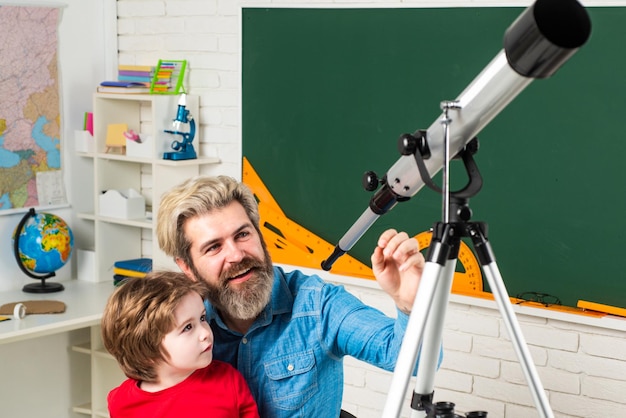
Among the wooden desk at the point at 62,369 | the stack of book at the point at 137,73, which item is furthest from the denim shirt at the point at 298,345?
the stack of book at the point at 137,73

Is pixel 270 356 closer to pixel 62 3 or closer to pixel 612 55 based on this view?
pixel 612 55

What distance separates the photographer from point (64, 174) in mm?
3623

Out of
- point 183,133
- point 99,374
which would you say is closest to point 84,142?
point 183,133

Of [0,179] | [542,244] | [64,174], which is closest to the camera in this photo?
[542,244]

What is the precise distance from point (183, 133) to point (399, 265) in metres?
2.06

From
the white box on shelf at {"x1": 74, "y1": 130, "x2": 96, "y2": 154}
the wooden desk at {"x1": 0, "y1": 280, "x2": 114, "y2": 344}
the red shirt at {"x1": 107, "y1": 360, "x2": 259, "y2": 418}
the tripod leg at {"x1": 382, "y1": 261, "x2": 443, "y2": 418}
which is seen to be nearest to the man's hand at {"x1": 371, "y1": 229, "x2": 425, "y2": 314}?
the tripod leg at {"x1": 382, "y1": 261, "x2": 443, "y2": 418}

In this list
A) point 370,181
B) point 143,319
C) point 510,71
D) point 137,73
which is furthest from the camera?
point 137,73

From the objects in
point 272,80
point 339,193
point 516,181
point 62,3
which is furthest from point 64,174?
point 516,181

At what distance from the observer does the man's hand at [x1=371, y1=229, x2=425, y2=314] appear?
1.38 m

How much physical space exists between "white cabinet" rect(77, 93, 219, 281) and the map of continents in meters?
0.18

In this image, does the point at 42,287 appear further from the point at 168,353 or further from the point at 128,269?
the point at 168,353

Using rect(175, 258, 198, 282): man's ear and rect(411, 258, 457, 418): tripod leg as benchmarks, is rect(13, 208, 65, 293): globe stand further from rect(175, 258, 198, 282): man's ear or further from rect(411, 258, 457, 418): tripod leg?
rect(411, 258, 457, 418): tripod leg

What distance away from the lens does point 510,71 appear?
98cm

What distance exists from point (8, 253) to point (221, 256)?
6.17ft
